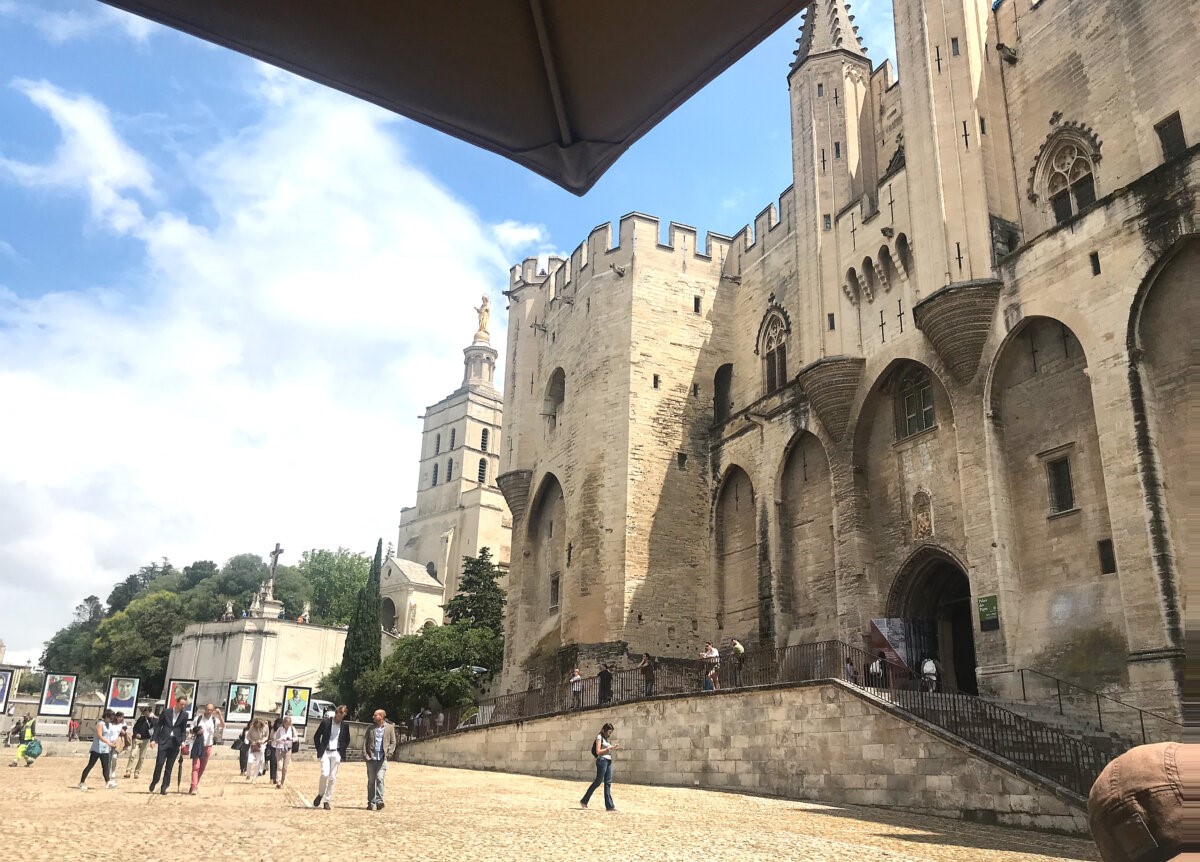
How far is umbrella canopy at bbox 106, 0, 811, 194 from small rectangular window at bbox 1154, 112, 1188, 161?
18.7 m

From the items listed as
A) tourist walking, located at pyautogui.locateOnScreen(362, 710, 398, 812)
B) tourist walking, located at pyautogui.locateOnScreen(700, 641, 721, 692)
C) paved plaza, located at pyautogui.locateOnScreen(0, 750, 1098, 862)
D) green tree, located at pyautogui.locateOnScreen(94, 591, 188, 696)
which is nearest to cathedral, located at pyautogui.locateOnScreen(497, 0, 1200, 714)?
tourist walking, located at pyautogui.locateOnScreen(700, 641, 721, 692)

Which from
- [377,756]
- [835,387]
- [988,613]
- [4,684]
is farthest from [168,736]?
[4,684]

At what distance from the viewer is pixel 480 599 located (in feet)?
145

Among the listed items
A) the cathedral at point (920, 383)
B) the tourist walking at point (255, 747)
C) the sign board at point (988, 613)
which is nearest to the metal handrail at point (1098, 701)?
the cathedral at point (920, 383)

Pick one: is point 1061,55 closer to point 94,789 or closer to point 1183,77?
point 1183,77

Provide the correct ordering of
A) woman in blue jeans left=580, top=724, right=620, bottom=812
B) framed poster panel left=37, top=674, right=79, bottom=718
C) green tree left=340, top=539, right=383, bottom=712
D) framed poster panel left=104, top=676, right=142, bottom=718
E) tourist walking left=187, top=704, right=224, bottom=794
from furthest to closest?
1. green tree left=340, top=539, right=383, bottom=712
2. framed poster panel left=37, top=674, right=79, bottom=718
3. framed poster panel left=104, top=676, right=142, bottom=718
4. tourist walking left=187, top=704, right=224, bottom=794
5. woman in blue jeans left=580, top=724, right=620, bottom=812

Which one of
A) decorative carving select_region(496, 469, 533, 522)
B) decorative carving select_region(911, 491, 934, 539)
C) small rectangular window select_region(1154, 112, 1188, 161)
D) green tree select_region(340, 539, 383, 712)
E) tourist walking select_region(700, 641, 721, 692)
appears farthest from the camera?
green tree select_region(340, 539, 383, 712)

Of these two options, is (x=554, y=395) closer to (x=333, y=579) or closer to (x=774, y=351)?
(x=774, y=351)

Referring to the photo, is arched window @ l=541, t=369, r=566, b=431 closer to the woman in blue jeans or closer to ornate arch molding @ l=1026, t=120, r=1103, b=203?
ornate arch molding @ l=1026, t=120, r=1103, b=203

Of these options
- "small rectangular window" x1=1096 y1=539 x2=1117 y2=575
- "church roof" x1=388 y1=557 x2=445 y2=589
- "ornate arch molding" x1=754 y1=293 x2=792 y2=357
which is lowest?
"small rectangular window" x1=1096 y1=539 x2=1117 y2=575

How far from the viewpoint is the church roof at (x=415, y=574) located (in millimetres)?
66125

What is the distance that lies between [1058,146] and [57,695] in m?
31.7

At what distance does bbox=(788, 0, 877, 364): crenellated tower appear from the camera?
80.2ft

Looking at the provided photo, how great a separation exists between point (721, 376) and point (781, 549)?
27.0 feet
